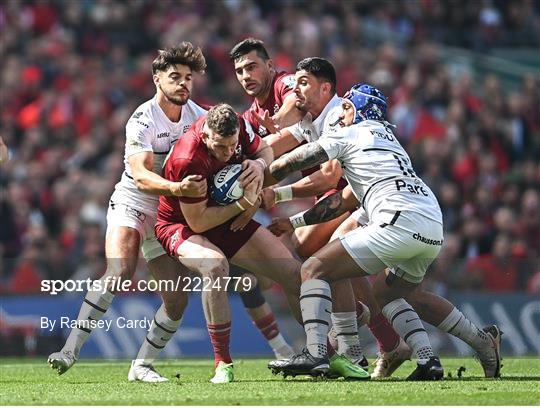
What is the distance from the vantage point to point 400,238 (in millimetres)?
10594

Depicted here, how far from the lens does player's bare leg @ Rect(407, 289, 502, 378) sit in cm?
1116

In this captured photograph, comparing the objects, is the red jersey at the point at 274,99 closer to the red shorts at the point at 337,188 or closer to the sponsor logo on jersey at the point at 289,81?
the sponsor logo on jersey at the point at 289,81

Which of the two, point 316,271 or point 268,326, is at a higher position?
point 316,271

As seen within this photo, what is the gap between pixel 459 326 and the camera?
36.6 feet

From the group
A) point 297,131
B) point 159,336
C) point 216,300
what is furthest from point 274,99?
point 216,300

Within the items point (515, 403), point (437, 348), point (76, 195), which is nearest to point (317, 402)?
point (515, 403)

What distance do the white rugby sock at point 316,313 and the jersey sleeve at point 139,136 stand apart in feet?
6.46

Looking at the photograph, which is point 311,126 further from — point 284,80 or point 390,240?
point 390,240

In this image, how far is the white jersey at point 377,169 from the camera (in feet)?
35.0

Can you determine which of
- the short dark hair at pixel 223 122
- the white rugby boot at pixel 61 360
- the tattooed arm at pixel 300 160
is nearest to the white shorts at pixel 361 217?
the tattooed arm at pixel 300 160

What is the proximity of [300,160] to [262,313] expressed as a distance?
8.68 feet

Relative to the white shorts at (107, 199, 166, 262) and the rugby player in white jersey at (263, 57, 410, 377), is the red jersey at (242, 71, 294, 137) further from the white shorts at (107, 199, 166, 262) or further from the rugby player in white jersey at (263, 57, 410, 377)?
the white shorts at (107, 199, 166, 262)

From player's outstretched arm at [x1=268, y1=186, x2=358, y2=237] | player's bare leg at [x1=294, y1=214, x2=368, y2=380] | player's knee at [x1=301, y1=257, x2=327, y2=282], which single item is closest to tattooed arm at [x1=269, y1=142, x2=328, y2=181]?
player's knee at [x1=301, y1=257, x2=327, y2=282]

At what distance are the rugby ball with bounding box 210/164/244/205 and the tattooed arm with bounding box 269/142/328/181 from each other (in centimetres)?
31
